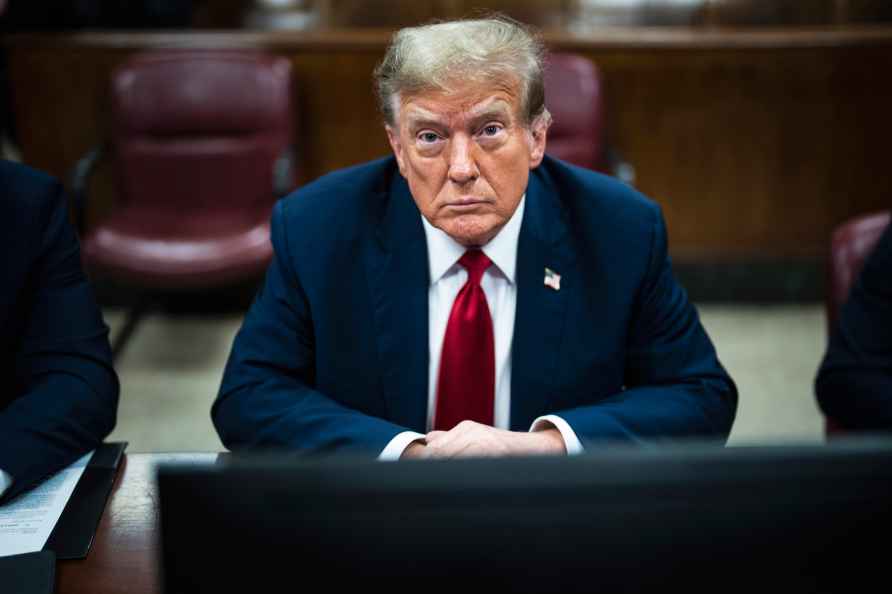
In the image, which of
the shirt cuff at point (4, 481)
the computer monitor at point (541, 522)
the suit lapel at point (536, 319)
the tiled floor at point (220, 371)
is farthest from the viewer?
the tiled floor at point (220, 371)

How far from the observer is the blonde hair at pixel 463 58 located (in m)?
1.48

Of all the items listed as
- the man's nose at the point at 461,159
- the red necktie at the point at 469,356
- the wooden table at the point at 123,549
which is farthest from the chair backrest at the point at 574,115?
the wooden table at the point at 123,549

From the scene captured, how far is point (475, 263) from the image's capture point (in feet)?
5.48

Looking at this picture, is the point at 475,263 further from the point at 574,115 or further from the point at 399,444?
the point at 574,115

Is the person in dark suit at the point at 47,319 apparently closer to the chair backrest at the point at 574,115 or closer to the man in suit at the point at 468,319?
the man in suit at the point at 468,319

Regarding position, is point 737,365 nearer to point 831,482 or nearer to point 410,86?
point 410,86

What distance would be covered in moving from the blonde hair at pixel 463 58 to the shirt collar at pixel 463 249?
0.67 feet

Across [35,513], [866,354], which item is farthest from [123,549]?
[866,354]

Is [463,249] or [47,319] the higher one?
[463,249]

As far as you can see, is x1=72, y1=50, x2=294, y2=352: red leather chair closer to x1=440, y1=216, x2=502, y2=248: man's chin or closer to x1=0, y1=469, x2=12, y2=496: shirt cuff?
x1=440, y1=216, x2=502, y2=248: man's chin

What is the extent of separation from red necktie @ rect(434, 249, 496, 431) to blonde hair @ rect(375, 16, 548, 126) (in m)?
0.28

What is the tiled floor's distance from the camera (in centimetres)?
350

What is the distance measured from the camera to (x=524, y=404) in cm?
168

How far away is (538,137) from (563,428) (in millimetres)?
469
